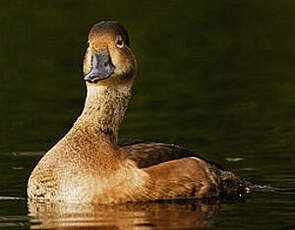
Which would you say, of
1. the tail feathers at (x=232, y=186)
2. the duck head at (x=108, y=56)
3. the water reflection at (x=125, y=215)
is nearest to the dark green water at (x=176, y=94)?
the water reflection at (x=125, y=215)

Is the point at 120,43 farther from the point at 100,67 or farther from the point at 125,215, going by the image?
the point at 125,215

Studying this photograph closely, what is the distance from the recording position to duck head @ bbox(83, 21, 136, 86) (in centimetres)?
1483

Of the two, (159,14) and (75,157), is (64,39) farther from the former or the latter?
(75,157)

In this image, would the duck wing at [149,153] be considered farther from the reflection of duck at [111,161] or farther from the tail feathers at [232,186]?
the tail feathers at [232,186]

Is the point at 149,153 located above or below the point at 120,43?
below

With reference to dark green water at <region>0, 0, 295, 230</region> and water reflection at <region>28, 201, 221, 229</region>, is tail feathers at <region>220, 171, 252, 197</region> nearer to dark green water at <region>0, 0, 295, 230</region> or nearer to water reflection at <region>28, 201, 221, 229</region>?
dark green water at <region>0, 0, 295, 230</region>

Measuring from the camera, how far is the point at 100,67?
1478 centimetres

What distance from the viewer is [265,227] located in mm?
13258

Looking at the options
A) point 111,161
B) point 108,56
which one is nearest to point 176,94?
point 108,56

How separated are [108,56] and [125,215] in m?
1.90

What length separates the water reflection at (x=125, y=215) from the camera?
13492 mm

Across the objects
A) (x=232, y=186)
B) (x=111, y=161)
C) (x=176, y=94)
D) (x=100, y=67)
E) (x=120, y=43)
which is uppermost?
(x=120, y=43)

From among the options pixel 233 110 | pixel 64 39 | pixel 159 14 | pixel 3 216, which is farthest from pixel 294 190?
pixel 159 14

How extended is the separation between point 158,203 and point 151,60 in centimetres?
1331
